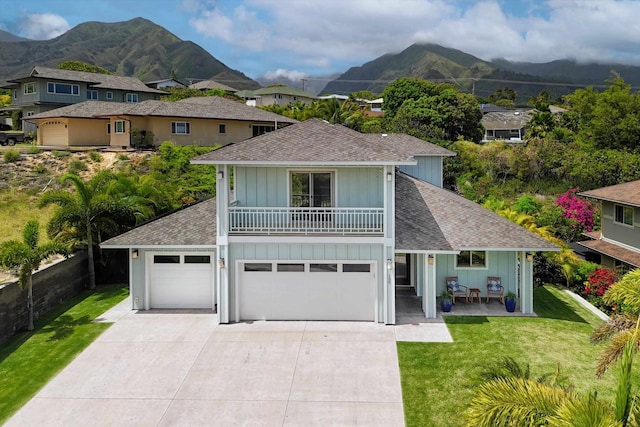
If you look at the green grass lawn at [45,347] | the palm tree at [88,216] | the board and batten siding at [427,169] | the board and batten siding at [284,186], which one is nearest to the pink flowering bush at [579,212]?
the board and batten siding at [427,169]

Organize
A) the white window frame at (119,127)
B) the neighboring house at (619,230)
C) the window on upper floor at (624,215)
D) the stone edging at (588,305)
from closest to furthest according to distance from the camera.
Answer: the stone edging at (588,305), the neighboring house at (619,230), the window on upper floor at (624,215), the white window frame at (119,127)

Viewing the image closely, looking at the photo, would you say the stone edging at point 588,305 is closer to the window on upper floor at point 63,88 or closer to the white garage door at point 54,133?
the white garage door at point 54,133

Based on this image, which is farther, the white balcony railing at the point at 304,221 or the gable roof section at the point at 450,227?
the gable roof section at the point at 450,227

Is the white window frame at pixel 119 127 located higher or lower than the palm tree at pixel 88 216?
higher

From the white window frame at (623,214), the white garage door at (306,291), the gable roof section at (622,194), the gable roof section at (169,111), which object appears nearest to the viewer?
the white garage door at (306,291)

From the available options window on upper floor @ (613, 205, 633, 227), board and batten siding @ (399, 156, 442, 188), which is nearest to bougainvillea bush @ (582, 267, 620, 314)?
window on upper floor @ (613, 205, 633, 227)

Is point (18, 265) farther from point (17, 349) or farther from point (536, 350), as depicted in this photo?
point (536, 350)
